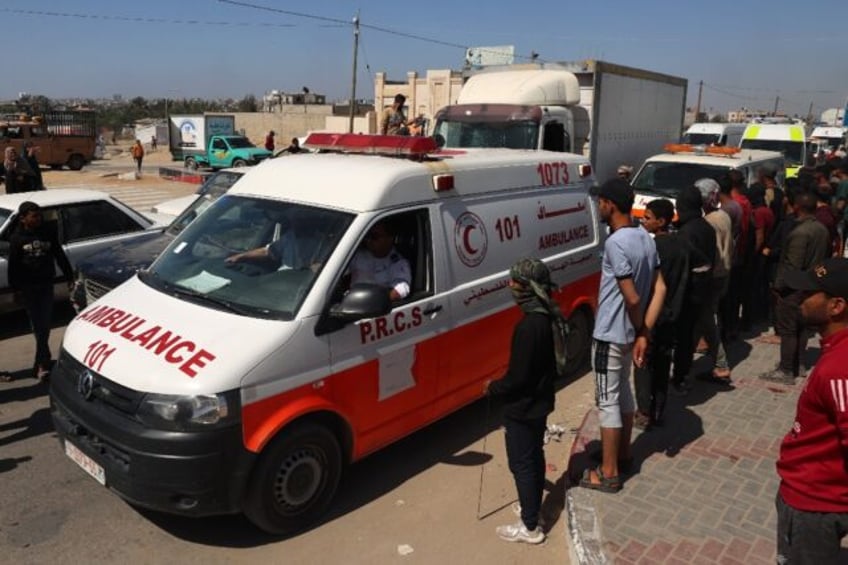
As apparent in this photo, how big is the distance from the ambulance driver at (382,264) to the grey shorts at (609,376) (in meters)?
1.35

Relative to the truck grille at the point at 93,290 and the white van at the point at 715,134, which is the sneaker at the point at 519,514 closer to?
the truck grille at the point at 93,290

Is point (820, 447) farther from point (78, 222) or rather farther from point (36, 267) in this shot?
point (78, 222)

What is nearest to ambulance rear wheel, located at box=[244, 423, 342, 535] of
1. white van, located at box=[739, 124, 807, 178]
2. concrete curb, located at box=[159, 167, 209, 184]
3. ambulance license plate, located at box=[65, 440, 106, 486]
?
ambulance license plate, located at box=[65, 440, 106, 486]

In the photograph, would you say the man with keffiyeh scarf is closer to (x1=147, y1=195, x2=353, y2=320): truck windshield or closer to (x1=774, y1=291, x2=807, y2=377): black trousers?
(x1=147, y1=195, x2=353, y2=320): truck windshield

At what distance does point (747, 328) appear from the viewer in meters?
8.02

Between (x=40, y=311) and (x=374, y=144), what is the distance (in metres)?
3.63

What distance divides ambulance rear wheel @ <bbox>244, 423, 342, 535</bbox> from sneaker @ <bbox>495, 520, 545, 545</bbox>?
3.65 feet

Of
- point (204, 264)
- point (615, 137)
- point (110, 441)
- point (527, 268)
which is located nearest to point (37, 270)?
point (204, 264)

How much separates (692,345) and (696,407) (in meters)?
0.55

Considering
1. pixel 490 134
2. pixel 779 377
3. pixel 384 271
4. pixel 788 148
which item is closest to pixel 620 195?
pixel 384 271

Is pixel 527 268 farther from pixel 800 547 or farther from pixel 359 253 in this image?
pixel 800 547

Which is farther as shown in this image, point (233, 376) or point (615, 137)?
point (615, 137)

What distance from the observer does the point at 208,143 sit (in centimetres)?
3725

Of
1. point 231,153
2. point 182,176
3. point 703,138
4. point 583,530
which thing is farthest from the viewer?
point 231,153
